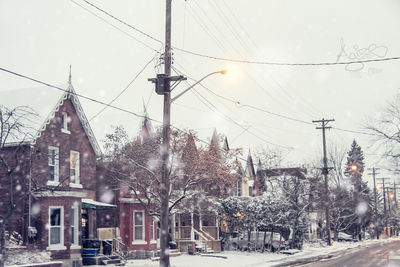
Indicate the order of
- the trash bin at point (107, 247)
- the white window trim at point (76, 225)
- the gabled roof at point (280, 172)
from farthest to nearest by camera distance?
1. the gabled roof at point (280, 172)
2. the trash bin at point (107, 247)
3. the white window trim at point (76, 225)

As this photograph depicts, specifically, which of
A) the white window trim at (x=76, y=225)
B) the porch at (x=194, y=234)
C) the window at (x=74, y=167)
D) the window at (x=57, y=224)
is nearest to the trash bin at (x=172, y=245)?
the porch at (x=194, y=234)

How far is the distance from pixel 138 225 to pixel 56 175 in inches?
322

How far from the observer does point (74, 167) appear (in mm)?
29969

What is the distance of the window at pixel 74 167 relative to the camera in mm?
29547

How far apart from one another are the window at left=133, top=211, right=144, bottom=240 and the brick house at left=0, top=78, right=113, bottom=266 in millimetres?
3318

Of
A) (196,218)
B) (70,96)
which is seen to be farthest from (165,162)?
(196,218)

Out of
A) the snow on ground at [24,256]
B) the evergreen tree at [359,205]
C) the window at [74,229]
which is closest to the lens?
the snow on ground at [24,256]

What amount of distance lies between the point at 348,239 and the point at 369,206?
29.3ft

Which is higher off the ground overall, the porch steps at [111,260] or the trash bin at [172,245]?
the trash bin at [172,245]

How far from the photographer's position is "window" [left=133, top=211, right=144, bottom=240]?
3400 cm

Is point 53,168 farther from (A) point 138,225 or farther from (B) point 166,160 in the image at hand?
(B) point 166,160

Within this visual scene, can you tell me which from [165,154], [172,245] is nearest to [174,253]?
[172,245]

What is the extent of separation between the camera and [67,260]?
86.3 feet

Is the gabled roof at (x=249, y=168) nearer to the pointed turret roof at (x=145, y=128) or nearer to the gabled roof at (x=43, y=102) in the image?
the pointed turret roof at (x=145, y=128)
